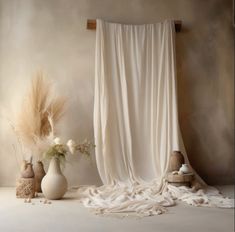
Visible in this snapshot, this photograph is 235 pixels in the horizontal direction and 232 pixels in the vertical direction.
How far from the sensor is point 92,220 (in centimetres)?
268

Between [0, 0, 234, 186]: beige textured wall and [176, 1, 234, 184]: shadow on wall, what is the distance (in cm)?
1

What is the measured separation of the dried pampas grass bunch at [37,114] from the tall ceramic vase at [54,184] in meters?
0.38

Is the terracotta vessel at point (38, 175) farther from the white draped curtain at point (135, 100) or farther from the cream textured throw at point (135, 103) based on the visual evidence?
the white draped curtain at point (135, 100)

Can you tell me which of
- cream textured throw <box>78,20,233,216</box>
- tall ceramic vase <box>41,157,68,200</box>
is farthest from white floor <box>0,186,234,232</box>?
cream textured throw <box>78,20,233,216</box>

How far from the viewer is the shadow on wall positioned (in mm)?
4434

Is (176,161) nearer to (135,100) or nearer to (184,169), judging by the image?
(184,169)

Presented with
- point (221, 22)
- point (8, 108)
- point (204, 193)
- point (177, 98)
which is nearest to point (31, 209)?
point (8, 108)

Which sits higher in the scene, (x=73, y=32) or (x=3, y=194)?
(x=73, y=32)

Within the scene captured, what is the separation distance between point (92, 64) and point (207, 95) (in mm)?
1534

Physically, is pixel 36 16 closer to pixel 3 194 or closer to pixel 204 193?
pixel 3 194

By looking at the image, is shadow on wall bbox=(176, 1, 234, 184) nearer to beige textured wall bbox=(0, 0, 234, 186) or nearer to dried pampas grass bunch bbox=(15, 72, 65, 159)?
beige textured wall bbox=(0, 0, 234, 186)

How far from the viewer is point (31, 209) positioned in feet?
9.90

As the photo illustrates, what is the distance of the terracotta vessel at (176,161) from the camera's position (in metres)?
3.85

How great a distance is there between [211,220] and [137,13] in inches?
108
